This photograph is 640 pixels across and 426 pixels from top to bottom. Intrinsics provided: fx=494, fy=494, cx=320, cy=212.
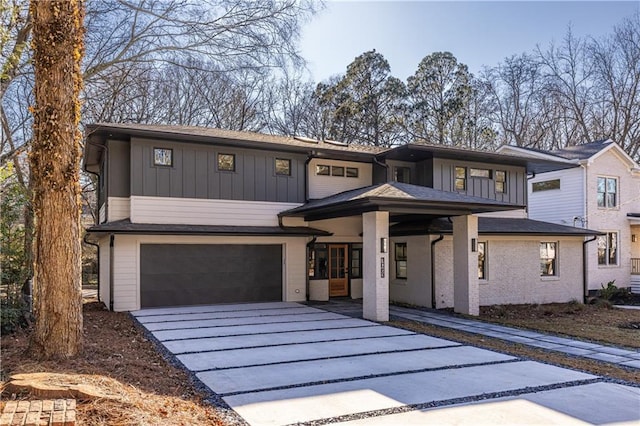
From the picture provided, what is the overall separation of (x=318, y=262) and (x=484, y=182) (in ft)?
20.0

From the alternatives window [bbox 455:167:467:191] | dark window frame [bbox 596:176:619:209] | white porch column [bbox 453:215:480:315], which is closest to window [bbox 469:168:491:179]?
window [bbox 455:167:467:191]

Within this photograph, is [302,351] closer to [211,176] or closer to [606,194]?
[211,176]

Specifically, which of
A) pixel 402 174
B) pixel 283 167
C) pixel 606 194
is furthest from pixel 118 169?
pixel 606 194

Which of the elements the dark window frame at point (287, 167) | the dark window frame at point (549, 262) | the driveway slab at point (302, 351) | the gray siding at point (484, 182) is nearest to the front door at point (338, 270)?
the dark window frame at point (287, 167)

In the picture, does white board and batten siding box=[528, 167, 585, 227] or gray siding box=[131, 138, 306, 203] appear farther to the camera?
white board and batten siding box=[528, 167, 585, 227]

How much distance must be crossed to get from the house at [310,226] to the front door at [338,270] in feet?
0.15

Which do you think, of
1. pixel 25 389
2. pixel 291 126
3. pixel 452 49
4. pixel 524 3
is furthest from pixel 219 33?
pixel 452 49

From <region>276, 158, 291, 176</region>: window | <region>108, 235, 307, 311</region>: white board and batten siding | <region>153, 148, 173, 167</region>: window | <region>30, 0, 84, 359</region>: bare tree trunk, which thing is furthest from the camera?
<region>276, 158, 291, 176</region>: window

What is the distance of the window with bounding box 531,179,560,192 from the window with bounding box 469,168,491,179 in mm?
5635

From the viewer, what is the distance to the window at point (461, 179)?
620 inches

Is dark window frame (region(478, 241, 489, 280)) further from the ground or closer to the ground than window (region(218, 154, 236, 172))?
closer to the ground

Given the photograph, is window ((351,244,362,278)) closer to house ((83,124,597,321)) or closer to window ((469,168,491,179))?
house ((83,124,597,321))

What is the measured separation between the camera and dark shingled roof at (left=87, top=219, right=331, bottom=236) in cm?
1207

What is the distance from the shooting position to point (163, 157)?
43.9 feet
